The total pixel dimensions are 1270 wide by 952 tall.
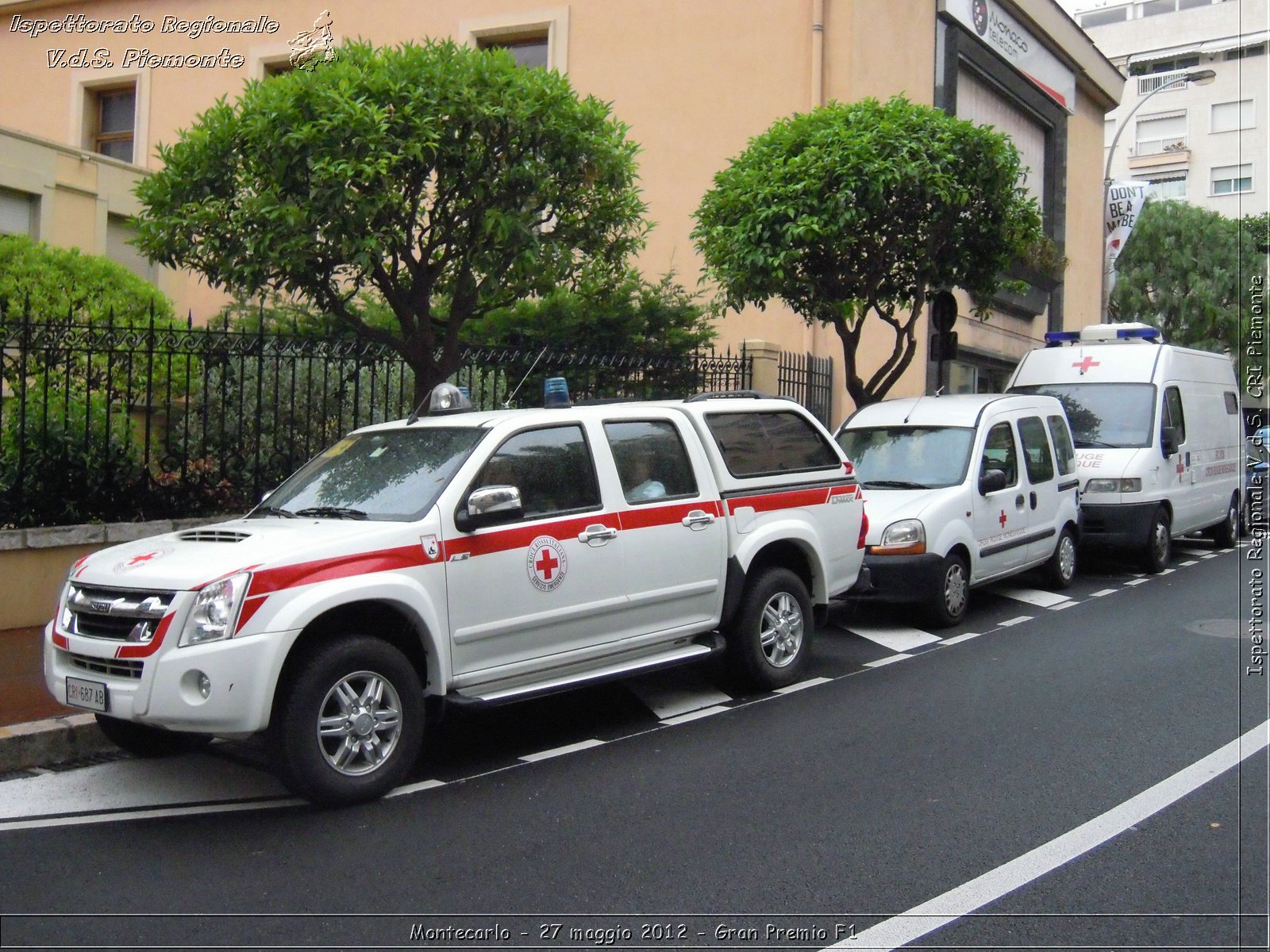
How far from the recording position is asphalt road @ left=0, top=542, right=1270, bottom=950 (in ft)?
13.3

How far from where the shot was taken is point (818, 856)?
15.2ft

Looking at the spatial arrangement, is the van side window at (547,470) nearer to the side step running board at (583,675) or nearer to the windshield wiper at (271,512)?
the side step running board at (583,675)

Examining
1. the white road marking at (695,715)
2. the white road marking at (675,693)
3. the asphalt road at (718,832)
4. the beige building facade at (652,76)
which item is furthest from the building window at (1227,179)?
the white road marking at (695,715)

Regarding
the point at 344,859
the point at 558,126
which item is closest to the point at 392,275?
the point at 558,126

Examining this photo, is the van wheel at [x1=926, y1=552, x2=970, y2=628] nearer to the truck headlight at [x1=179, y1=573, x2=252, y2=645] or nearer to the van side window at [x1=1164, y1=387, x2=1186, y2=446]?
the van side window at [x1=1164, y1=387, x2=1186, y2=446]

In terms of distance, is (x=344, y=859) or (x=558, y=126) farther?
(x=558, y=126)

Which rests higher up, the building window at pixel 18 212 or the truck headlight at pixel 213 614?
the building window at pixel 18 212

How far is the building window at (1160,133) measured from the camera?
52.4 metres

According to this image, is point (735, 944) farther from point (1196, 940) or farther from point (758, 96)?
point (758, 96)

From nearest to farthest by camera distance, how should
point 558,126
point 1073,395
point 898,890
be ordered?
point 898,890 → point 558,126 → point 1073,395

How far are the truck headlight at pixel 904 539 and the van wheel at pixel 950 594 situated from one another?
1.03 ft

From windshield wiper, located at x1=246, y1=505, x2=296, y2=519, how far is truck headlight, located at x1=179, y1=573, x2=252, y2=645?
3.68 ft

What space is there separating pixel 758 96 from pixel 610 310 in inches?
189

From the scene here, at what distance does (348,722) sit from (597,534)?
5.64ft
